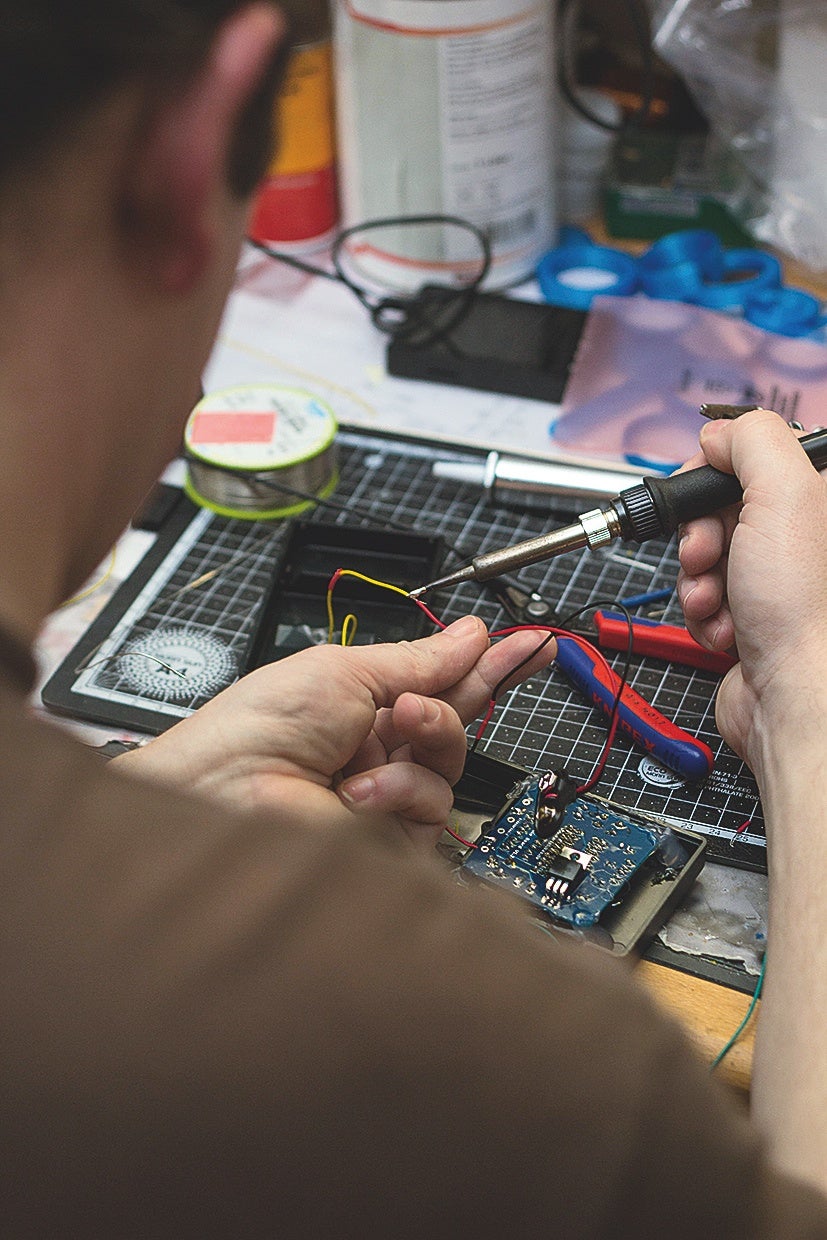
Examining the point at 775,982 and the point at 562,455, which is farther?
the point at 562,455

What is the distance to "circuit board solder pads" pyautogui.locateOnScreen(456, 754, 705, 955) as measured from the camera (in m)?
0.83

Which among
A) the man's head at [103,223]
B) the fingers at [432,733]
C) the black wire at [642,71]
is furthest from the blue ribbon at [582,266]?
the man's head at [103,223]

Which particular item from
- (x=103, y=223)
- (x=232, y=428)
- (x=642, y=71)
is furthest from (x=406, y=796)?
(x=642, y=71)

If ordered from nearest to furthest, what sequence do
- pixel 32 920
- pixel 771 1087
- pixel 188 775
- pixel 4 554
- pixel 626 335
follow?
pixel 32 920 → pixel 4 554 → pixel 771 1087 → pixel 188 775 → pixel 626 335

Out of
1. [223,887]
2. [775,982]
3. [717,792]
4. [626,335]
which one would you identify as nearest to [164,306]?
[223,887]

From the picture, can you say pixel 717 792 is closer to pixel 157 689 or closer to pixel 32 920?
pixel 157 689

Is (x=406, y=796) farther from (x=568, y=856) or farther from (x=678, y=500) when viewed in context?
(x=678, y=500)

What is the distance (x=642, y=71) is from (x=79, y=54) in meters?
1.54

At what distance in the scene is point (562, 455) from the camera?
4.45 feet

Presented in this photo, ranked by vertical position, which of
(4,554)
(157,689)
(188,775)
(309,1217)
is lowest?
(157,689)

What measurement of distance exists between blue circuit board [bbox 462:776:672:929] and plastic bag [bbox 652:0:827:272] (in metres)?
1.00

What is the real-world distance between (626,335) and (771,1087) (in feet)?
3.27

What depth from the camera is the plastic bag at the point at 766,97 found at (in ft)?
5.17

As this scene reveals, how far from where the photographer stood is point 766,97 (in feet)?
5.32
